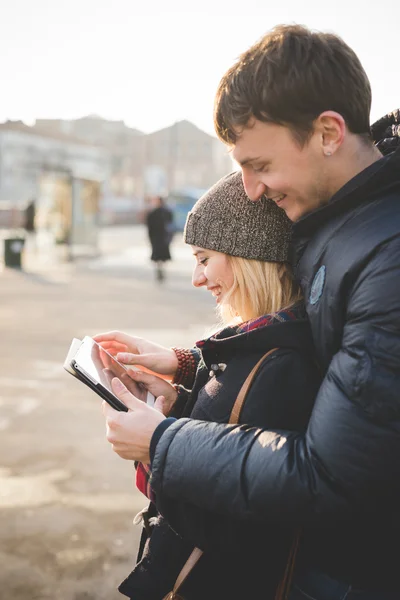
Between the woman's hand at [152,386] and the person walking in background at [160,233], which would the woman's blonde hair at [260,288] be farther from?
the person walking in background at [160,233]

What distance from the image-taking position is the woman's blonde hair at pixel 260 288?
1761 mm

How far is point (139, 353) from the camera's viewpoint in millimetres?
2252

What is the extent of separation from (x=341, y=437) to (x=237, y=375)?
15.5 inches

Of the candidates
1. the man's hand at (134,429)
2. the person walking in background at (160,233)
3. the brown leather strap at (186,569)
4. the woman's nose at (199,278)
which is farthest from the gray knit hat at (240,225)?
the person walking in background at (160,233)

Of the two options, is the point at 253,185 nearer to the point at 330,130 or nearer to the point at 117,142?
the point at 330,130

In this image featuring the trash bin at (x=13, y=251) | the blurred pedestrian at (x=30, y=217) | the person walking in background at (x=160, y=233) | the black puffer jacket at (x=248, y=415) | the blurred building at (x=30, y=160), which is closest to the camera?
the black puffer jacket at (x=248, y=415)

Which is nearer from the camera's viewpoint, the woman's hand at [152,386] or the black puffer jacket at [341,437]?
the black puffer jacket at [341,437]

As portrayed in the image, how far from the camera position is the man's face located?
54.7 inches

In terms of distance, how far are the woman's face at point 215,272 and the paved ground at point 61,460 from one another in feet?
5.75

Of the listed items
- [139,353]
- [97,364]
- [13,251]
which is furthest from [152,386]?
[13,251]

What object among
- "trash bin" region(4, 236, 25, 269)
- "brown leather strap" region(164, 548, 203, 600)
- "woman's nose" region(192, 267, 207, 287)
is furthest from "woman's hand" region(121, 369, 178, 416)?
"trash bin" region(4, 236, 25, 269)

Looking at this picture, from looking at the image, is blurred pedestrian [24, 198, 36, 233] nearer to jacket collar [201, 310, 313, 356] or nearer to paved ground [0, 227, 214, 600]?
paved ground [0, 227, 214, 600]

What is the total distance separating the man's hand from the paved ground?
5.78 ft

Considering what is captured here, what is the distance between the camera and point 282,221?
1.77 metres
